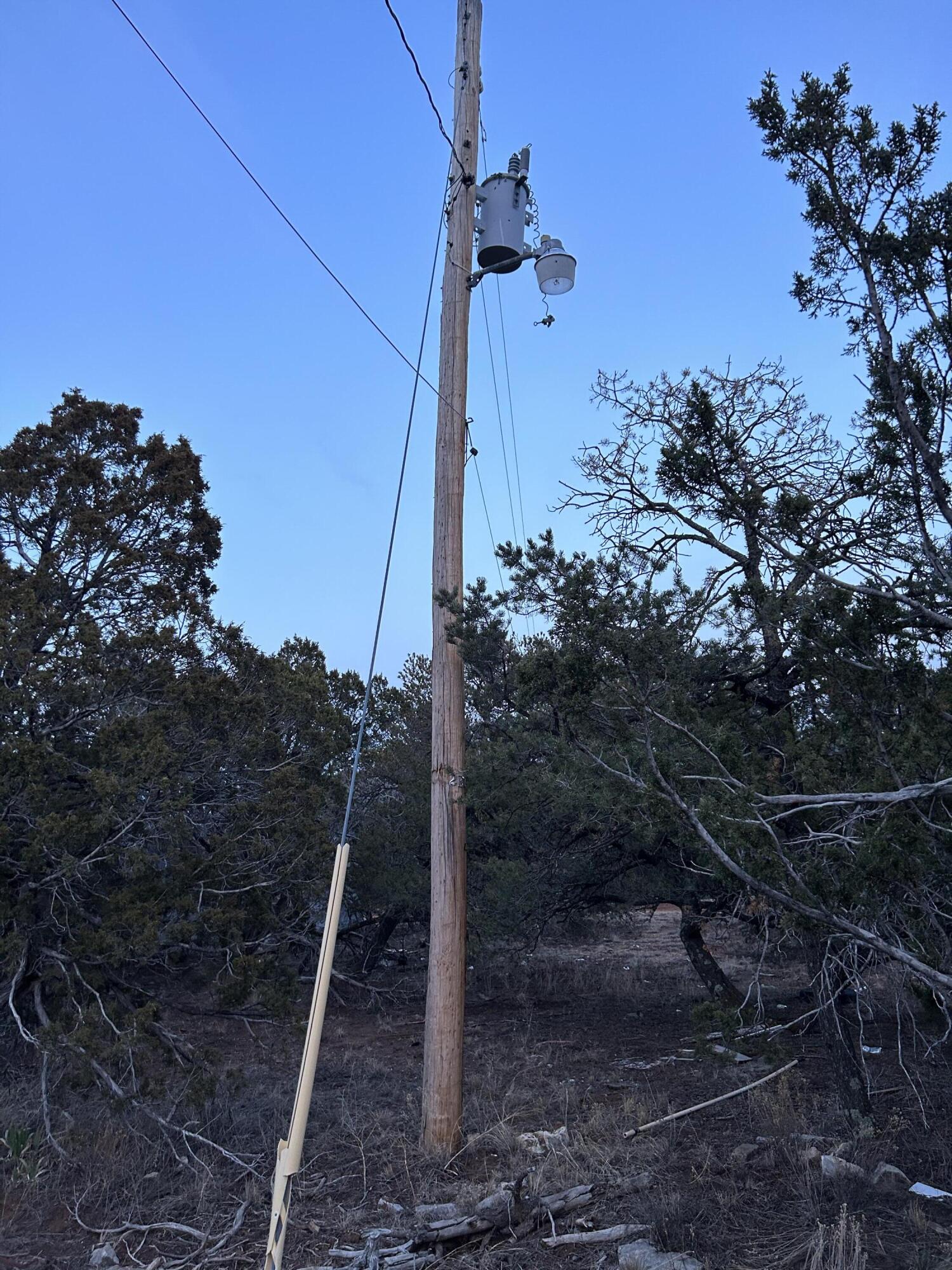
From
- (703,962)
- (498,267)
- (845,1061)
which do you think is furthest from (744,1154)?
(498,267)

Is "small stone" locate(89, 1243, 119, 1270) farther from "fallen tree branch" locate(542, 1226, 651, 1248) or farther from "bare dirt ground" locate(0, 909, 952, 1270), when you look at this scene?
"fallen tree branch" locate(542, 1226, 651, 1248)

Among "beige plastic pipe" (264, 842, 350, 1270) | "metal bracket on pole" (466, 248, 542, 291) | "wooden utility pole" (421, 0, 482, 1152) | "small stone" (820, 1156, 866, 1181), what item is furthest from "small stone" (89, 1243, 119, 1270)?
"metal bracket on pole" (466, 248, 542, 291)

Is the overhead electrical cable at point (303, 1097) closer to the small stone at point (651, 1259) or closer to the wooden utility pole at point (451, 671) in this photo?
the small stone at point (651, 1259)

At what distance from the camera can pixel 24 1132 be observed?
6.28m

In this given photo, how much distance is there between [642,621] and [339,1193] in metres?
4.32

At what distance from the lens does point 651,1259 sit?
14.1 feet

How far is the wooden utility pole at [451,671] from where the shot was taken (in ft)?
21.1

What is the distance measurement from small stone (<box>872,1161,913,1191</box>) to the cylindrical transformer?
7.21 meters

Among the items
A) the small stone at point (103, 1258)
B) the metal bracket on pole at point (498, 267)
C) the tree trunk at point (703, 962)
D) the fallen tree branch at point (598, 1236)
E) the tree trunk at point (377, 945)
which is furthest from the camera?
the tree trunk at point (377, 945)

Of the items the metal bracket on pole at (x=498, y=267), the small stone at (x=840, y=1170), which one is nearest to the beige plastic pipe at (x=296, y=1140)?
the small stone at (x=840, y=1170)

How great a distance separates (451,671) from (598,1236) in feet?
12.7

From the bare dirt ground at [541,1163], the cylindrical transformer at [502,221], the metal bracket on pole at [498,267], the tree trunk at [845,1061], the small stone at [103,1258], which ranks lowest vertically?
the small stone at [103,1258]

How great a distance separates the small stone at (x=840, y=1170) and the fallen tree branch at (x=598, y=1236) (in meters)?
1.32

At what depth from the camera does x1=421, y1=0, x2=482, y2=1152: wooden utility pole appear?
6418 mm
